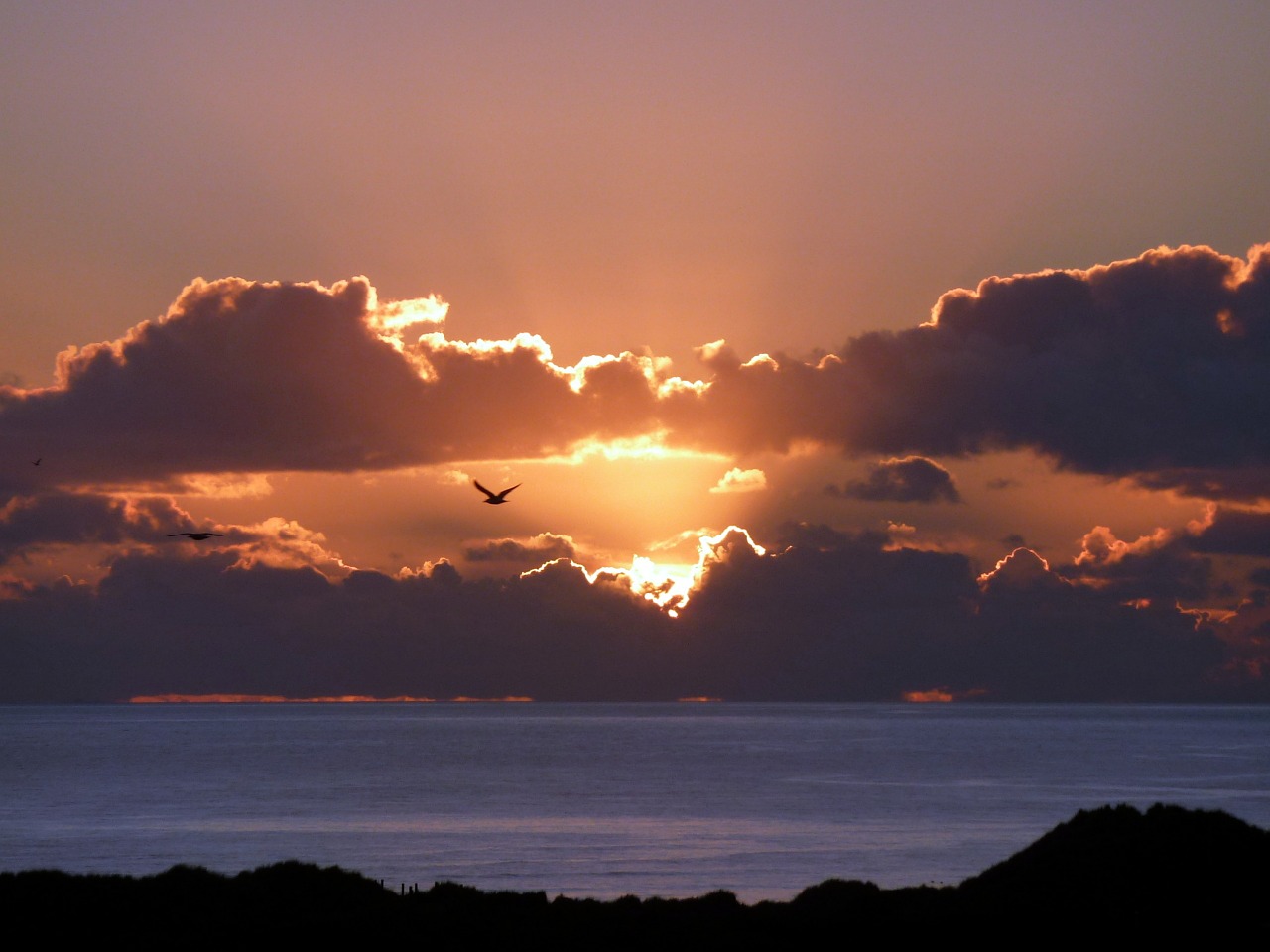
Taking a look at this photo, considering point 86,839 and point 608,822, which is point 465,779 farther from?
point 86,839

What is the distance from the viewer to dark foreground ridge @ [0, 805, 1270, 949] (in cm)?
4269

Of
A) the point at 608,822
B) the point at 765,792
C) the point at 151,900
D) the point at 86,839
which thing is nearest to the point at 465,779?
the point at 765,792

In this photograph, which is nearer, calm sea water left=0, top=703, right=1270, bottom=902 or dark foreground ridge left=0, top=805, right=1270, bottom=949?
dark foreground ridge left=0, top=805, right=1270, bottom=949

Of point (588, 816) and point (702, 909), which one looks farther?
point (588, 816)

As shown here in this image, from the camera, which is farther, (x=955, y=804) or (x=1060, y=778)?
(x=1060, y=778)

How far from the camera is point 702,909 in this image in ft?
151

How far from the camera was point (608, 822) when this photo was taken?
106 meters

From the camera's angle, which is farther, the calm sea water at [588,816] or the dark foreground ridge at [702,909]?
the calm sea water at [588,816]

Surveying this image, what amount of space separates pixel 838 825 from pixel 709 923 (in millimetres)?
62068

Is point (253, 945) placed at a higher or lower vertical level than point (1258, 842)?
lower

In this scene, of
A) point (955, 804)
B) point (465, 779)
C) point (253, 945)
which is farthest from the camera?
point (465, 779)

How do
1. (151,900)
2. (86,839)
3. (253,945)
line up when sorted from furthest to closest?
(86,839)
(151,900)
(253,945)

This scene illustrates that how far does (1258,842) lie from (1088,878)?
5923 millimetres

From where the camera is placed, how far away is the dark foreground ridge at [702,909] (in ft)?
140
